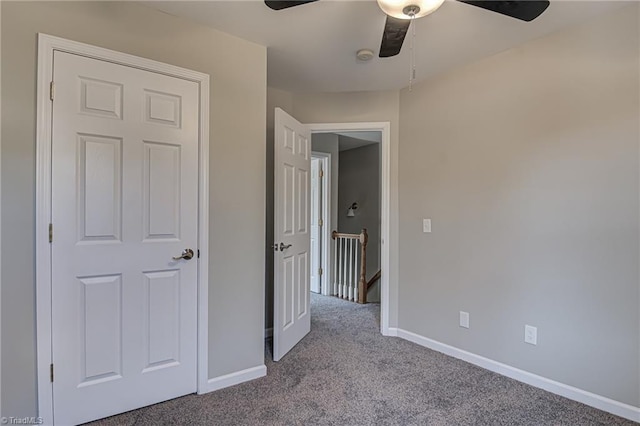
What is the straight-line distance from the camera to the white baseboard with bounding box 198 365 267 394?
220 centimetres

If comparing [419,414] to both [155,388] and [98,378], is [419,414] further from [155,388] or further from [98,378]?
[98,378]

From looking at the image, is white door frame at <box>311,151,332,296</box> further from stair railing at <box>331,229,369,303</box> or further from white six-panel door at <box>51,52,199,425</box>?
white six-panel door at <box>51,52,199,425</box>

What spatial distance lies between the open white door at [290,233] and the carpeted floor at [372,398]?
10.9 inches

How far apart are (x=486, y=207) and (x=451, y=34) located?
4.08 feet

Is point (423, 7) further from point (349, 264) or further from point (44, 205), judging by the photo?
point (349, 264)

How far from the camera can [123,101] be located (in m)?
1.91

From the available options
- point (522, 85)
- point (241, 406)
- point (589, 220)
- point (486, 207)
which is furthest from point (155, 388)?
point (522, 85)

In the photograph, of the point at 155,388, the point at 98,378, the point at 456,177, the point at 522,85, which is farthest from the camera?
the point at 456,177

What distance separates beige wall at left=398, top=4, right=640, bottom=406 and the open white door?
1.01 m

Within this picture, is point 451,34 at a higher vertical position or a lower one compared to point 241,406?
higher

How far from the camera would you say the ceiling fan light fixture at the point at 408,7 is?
59.9 inches

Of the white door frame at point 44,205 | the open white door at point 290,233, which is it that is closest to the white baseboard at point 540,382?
the open white door at point 290,233

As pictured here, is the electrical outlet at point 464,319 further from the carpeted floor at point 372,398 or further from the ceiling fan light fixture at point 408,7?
the ceiling fan light fixture at point 408,7

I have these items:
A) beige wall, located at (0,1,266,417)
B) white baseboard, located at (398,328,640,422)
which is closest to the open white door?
beige wall, located at (0,1,266,417)
